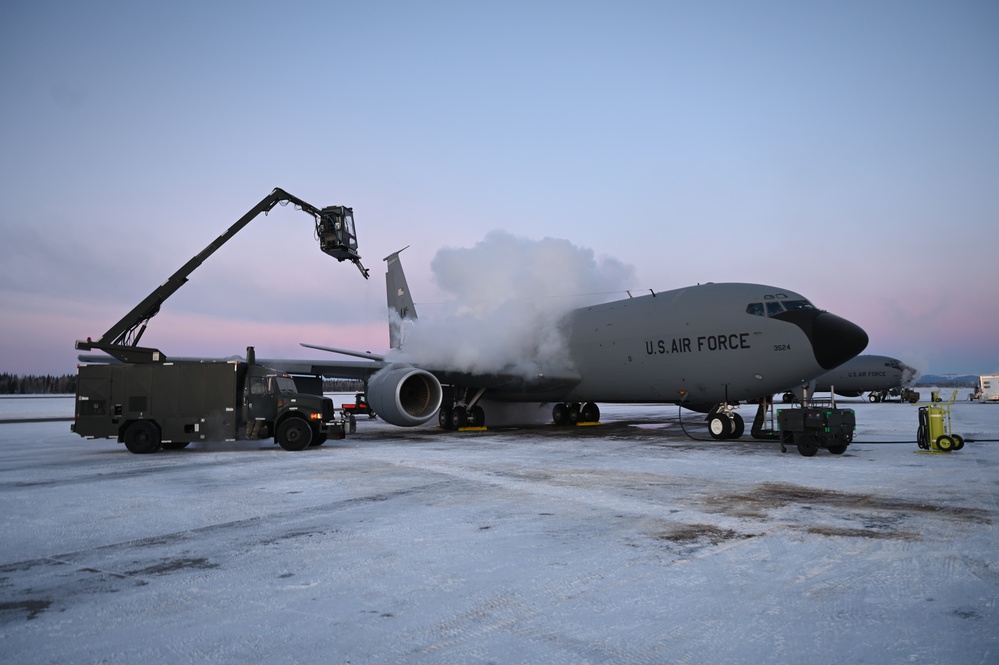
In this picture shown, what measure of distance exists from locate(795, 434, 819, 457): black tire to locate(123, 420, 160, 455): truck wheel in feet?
43.8

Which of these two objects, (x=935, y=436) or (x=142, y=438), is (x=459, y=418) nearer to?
(x=142, y=438)

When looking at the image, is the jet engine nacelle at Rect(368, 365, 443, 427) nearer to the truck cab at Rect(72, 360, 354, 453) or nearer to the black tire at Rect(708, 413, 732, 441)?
the truck cab at Rect(72, 360, 354, 453)

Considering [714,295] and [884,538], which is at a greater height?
[714,295]

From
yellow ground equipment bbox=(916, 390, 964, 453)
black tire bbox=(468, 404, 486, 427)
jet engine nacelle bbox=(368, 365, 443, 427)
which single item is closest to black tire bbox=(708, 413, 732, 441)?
yellow ground equipment bbox=(916, 390, 964, 453)

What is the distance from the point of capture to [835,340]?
41.6 feet

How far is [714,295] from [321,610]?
13.5 metres

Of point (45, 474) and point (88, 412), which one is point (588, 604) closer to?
point (45, 474)

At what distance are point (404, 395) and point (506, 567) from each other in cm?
1288

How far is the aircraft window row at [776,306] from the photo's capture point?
13852 mm

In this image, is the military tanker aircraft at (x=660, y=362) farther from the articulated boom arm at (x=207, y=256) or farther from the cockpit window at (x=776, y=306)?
the articulated boom arm at (x=207, y=256)

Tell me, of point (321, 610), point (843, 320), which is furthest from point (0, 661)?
point (843, 320)

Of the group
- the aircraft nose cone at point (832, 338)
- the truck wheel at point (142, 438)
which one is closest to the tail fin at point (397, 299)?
the truck wheel at point (142, 438)

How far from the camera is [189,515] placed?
662 centimetres

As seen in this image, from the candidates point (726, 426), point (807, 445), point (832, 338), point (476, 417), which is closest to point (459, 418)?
point (476, 417)
